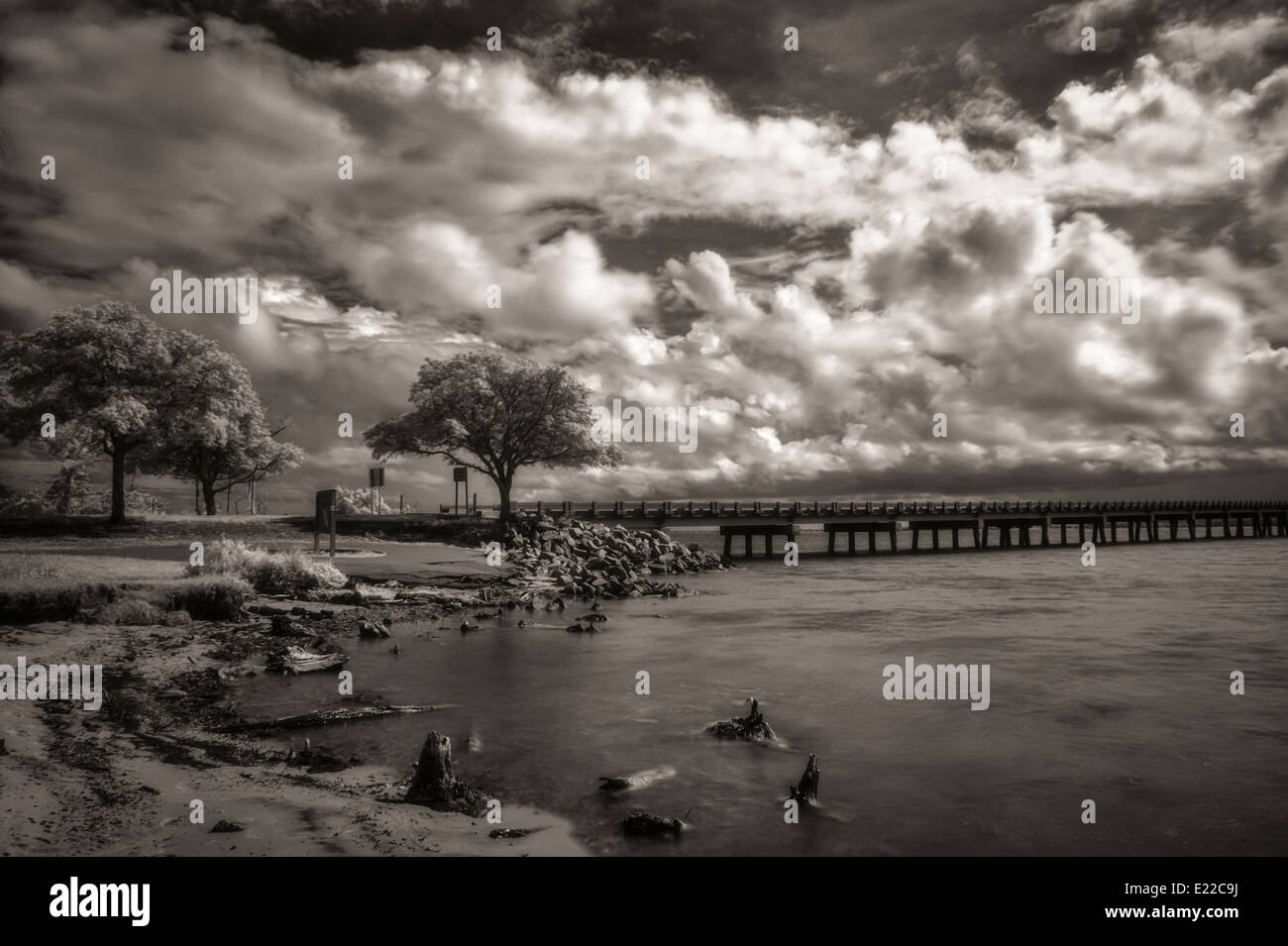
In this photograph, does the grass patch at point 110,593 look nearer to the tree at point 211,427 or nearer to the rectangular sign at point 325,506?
the rectangular sign at point 325,506

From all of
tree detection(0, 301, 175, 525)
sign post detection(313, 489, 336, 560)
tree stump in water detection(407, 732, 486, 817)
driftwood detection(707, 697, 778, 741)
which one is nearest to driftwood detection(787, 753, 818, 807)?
driftwood detection(707, 697, 778, 741)

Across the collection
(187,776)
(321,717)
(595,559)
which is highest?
(187,776)

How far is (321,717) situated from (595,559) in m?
27.1

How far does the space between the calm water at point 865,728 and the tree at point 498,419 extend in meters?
23.4

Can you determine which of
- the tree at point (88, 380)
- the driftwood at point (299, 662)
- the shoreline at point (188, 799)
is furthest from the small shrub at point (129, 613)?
the tree at point (88, 380)

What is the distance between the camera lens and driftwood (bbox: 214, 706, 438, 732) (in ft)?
31.0

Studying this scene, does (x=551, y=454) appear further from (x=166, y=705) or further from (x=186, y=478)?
(x=166, y=705)

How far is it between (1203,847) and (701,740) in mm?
5726

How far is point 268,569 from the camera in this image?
68.9 ft

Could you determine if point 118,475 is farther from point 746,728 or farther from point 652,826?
point 652,826

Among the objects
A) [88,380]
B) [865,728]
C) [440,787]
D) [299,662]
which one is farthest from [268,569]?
[88,380]

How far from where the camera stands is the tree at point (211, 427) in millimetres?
38125

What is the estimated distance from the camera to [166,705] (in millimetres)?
9969
